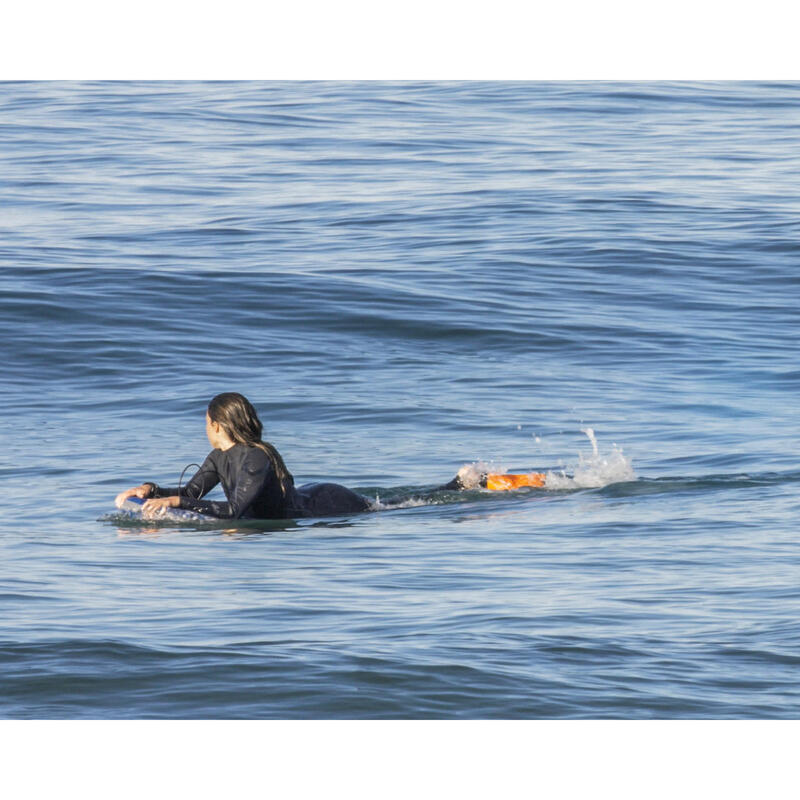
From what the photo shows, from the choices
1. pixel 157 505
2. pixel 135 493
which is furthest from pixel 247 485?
pixel 135 493

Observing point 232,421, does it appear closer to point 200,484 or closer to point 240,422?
point 240,422

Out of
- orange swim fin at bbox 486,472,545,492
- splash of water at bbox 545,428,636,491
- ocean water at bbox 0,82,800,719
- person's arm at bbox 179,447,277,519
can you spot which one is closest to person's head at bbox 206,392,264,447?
person's arm at bbox 179,447,277,519

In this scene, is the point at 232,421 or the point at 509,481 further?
the point at 509,481

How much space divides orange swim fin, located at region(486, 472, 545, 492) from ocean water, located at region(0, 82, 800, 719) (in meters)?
0.18

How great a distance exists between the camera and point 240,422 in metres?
11.0

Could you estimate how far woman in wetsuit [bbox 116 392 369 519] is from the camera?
35.7 feet

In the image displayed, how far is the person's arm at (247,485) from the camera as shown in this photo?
10875 mm

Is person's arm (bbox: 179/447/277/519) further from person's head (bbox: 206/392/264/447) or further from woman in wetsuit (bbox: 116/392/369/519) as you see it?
person's head (bbox: 206/392/264/447)

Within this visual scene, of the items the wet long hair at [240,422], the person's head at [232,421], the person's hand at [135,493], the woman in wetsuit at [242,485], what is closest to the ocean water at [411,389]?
the woman in wetsuit at [242,485]

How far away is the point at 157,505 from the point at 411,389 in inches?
253

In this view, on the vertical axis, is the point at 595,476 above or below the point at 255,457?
below

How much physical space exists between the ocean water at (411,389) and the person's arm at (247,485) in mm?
187

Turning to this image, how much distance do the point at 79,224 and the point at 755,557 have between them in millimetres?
17258

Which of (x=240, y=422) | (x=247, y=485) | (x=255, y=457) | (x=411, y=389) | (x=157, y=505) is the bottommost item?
(x=157, y=505)
